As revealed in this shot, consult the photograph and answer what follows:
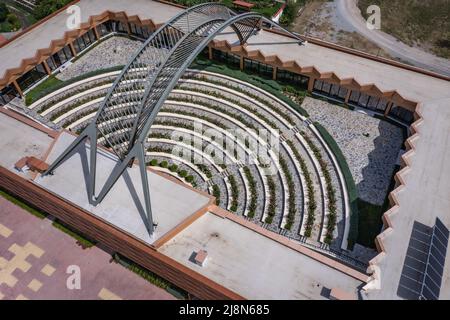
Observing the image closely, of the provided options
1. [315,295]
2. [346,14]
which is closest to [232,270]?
[315,295]

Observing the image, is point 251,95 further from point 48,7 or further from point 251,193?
point 48,7

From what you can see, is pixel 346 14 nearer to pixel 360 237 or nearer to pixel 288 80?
pixel 288 80

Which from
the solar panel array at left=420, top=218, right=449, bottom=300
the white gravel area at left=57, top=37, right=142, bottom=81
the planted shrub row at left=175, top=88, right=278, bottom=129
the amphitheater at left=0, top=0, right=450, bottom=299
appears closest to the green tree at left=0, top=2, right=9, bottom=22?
the amphitheater at left=0, top=0, right=450, bottom=299

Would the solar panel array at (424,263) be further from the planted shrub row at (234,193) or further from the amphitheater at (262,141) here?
the planted shrub row at (234,193)

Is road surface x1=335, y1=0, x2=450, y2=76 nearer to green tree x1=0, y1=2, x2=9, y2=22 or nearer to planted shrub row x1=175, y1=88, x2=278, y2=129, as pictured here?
planted shrub row x1=175, y1=88, x2=278, y2=129

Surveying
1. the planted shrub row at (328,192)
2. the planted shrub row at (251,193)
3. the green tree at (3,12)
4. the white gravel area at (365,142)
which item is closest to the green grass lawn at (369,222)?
the white gravel area at (365,142)

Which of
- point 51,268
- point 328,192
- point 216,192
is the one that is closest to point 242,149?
point 216,192
